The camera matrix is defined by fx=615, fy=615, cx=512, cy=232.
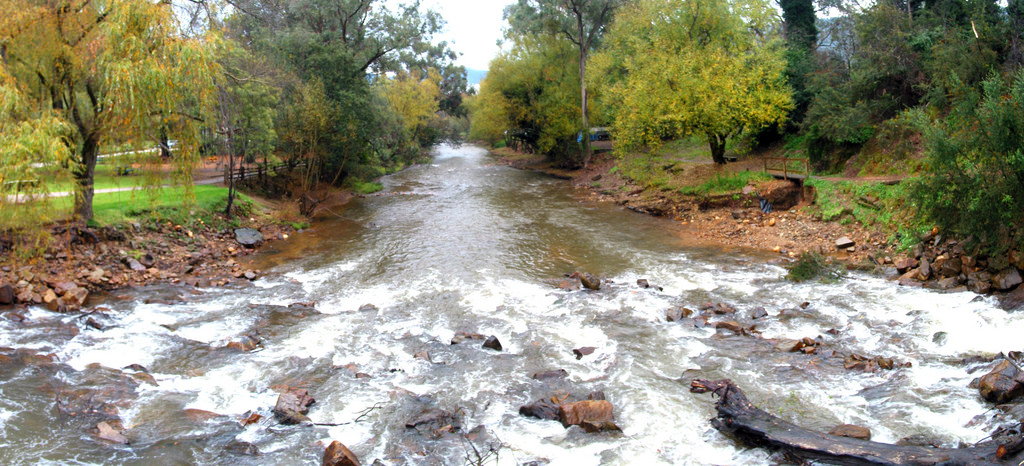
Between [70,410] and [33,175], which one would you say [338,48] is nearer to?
Result: [33,175]

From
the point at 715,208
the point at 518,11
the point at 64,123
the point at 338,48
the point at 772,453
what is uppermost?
the point at 518,11

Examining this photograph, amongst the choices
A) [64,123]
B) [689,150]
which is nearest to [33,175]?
[64,123]

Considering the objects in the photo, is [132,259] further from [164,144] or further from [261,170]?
[261,170]

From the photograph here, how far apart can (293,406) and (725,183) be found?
75.0ft

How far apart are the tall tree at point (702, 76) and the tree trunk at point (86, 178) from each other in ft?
71.1

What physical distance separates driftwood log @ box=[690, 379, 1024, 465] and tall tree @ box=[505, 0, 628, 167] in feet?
122

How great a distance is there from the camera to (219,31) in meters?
17.8

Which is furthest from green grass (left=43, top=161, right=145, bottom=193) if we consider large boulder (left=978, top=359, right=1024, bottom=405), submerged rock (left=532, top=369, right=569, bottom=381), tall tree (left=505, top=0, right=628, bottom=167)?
tall tree (left=505, top=0, right=628, bottom=167)

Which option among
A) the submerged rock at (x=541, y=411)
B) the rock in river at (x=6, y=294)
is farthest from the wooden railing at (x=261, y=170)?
the submerged rock at (x=541, y=411)

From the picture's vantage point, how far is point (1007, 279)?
14086mm

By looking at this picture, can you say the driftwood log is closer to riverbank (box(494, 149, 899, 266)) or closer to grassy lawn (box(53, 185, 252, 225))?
riverbank (box(494, 149, 899, 266))

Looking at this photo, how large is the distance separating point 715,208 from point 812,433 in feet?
62.5

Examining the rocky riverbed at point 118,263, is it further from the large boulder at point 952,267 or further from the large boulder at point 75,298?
the large boulder at point 952,267

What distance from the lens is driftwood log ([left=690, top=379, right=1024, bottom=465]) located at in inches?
312
